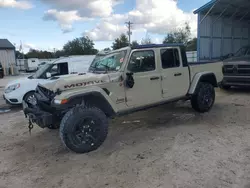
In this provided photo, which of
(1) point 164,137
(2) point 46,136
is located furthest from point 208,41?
(2) point 46,136

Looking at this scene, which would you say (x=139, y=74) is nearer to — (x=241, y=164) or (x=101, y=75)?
(x=101, y=75)

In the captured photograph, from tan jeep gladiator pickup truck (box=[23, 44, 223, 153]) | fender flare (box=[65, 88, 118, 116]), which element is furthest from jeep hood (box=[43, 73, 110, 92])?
fender flare (box=[65, 88, 118, 116])

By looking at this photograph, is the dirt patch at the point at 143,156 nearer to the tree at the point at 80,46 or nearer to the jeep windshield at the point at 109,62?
the jeep windshield at the point at 109,62

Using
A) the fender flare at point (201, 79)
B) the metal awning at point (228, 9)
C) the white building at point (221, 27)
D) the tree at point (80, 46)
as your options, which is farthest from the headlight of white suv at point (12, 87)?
the tree at point (80, 46)

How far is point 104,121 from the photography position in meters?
4.15

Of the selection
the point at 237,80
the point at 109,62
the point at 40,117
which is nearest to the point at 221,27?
the point at 237,80

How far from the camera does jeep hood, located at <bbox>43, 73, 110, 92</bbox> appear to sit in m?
3.97

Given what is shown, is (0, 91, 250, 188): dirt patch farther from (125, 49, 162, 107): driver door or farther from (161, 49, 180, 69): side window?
(161, 49, 180, 69): side window

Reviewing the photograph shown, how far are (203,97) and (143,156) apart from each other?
3.08 m

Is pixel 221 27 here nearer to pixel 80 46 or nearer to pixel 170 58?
pixel 170 58

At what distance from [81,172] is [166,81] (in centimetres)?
278

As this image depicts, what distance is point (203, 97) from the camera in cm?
616

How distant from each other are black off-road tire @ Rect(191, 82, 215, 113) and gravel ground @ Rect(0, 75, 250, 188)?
1.00 feet

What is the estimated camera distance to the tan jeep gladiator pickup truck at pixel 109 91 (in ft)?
12.9
